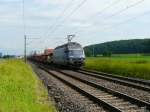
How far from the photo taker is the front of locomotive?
4597cm

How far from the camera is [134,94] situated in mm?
17906

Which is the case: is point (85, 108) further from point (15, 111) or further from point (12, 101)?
point (15, 111)

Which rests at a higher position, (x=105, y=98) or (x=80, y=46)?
(x=80, y=46)

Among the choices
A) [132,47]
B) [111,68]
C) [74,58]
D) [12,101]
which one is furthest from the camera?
[132,47]

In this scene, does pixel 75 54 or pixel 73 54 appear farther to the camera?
pixel 75 54

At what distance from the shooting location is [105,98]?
16.6 meters

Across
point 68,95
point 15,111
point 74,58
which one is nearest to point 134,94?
point 68,95

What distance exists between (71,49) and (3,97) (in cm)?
3440

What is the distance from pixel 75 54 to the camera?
46719mm

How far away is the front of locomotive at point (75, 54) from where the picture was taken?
151 ft

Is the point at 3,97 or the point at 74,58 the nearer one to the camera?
the point at 3,97

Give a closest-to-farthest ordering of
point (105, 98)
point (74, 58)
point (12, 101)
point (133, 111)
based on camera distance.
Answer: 1. point (12, 101)
2. point (133, 111)
3. point (105, 98)
4. point (74, 58)

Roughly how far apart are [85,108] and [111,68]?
27195mm

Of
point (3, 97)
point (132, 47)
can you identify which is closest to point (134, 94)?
point (3, 97)
